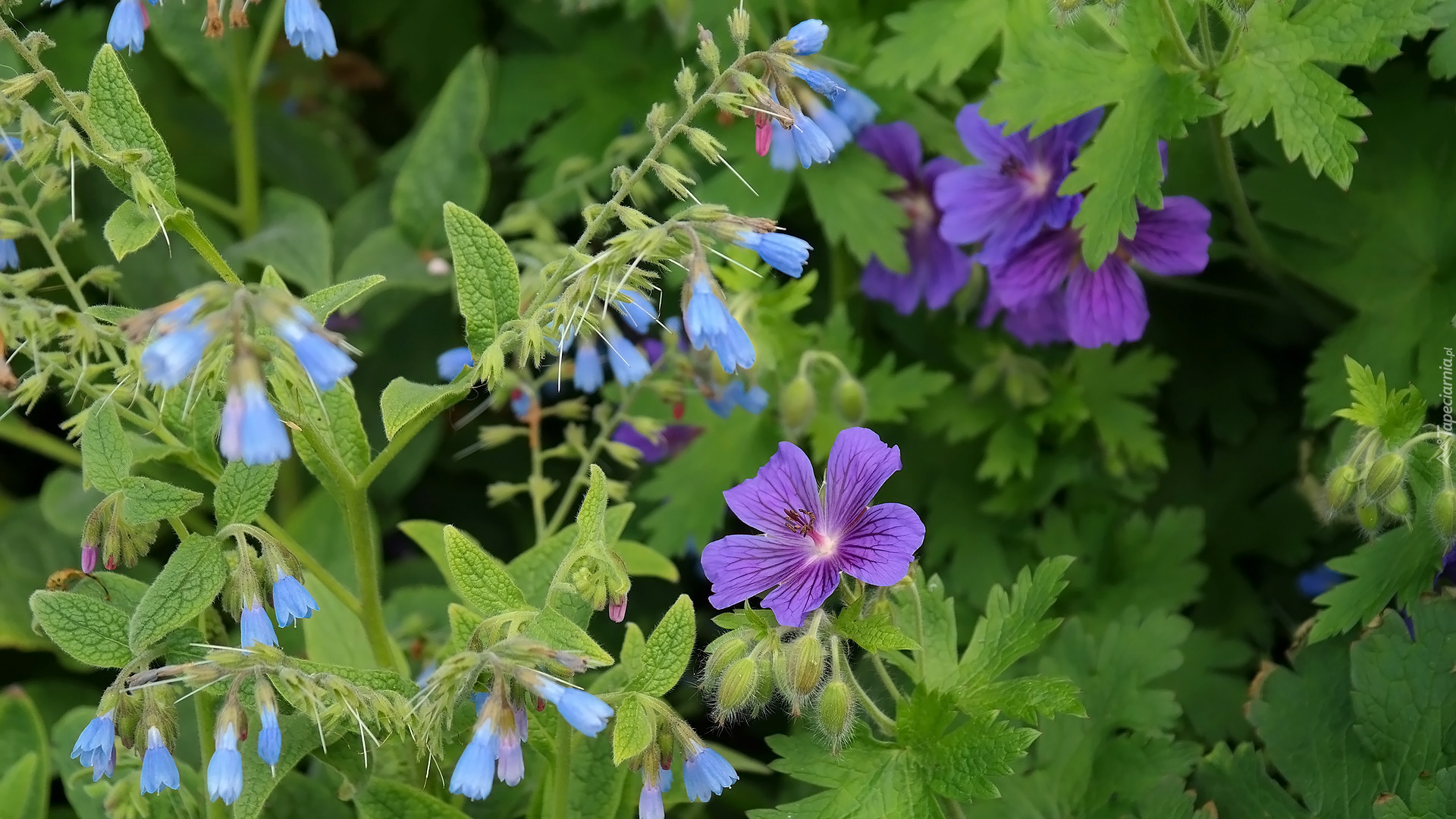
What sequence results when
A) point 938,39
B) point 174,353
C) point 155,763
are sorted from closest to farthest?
point 174,353, point 155,763, point 938,39

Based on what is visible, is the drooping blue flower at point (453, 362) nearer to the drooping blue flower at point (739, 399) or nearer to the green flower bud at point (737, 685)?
the drooping blue flower at point (739, 399)

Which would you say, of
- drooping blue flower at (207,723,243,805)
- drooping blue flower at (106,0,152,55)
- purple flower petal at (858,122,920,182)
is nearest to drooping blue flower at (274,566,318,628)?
drooping blue flower at (207,723,243,805)

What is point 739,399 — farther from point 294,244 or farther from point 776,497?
point 294,244

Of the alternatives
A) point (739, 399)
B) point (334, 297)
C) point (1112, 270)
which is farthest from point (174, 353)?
point (1112, 270)

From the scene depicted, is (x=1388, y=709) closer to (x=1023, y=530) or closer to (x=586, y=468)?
(x=1023, y=530)

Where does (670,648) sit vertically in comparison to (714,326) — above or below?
below

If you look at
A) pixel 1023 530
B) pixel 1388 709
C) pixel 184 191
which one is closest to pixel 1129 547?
pixel 1023 530
